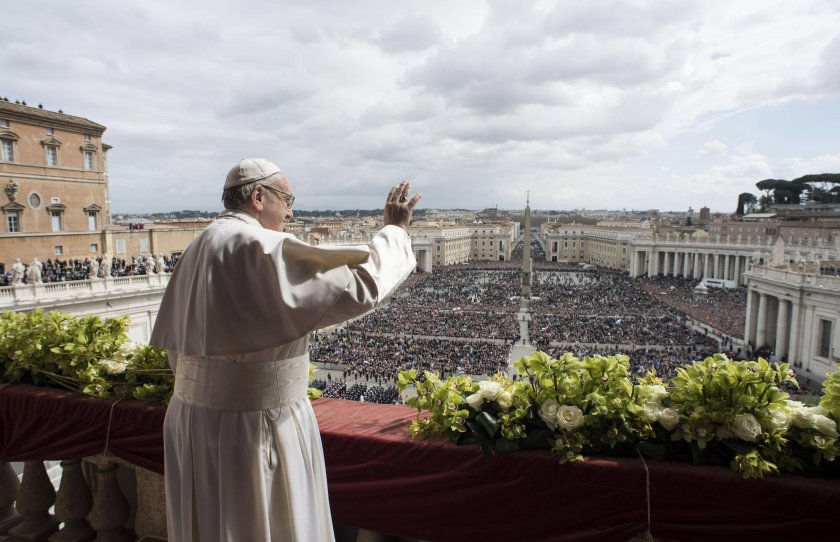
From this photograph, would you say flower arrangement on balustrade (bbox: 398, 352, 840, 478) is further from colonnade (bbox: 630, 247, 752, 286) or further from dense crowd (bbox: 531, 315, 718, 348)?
colonnade (bbox: 630, 247, 752, 286)

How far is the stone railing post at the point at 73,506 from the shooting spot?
318cm

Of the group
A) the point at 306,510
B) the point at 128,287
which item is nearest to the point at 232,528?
the point at 306,510

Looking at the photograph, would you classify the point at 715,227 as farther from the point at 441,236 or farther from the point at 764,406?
the point at 764,406

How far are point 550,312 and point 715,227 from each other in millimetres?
61582

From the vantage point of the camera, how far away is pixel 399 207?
2311mm

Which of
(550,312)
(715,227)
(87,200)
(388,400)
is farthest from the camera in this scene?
(715,227)

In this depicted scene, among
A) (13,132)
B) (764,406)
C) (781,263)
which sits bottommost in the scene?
(781,263)

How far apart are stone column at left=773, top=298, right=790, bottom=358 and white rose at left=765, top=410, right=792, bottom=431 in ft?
113

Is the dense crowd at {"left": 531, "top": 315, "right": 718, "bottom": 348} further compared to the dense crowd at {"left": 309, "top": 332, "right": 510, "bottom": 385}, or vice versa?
the dense crowd at {"left": 531, "top": 315, "right": 718, "bottom": 348}

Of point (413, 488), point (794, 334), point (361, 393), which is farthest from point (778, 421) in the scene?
point (794, 334)

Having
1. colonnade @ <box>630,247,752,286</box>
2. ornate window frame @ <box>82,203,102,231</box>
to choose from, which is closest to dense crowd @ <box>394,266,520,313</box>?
colonnade @ <box>630,247,752,286</box>

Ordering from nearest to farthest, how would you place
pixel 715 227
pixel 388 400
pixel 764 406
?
pixel 764 406 → pixel 388 400 → pixel 715 227

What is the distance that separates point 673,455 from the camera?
2.34 metres

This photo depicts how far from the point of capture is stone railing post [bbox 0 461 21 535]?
349 cm
